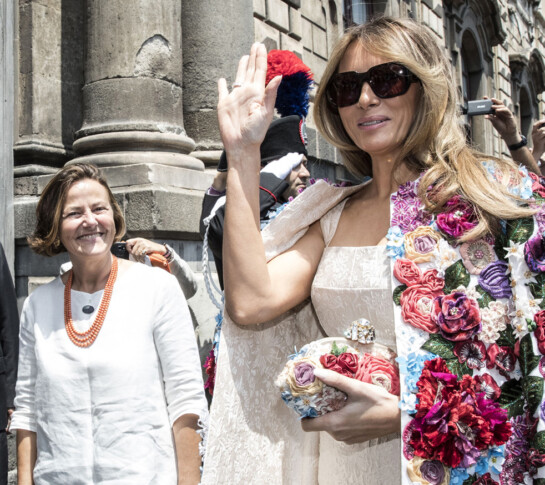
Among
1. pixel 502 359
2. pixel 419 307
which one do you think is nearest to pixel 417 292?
pixel 419 307

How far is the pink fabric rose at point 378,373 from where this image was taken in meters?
1.60

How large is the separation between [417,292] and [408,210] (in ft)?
0.77

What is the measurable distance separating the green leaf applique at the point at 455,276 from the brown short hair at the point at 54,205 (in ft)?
4.50

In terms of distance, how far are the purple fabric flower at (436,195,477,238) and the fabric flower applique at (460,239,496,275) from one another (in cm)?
4

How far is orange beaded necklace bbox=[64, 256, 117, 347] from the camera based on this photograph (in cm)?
218

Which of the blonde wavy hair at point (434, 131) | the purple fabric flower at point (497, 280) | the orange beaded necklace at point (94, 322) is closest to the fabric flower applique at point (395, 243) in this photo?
the blonde wavy hair at point (434, 131)

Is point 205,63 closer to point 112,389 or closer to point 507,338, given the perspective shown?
point 112,389

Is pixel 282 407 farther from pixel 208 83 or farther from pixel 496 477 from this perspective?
pixel 208 83

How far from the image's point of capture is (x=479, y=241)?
1640 mm

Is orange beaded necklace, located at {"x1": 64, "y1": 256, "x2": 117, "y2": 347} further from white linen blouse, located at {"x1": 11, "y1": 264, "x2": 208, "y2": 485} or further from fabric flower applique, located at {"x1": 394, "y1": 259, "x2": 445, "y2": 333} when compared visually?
fabric flower applique, located at {"x1": 394, "y1": 259, "x2": 445, "y2": 333}

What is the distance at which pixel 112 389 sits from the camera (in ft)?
6.97

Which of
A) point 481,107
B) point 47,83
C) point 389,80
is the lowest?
point 389,80

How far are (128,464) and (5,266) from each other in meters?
1.20

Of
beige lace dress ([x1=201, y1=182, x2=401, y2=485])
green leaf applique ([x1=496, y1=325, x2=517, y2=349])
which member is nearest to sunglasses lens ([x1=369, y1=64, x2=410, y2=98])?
beige lace dress ([x1=201, y1=182, x2=401, y2=485])
